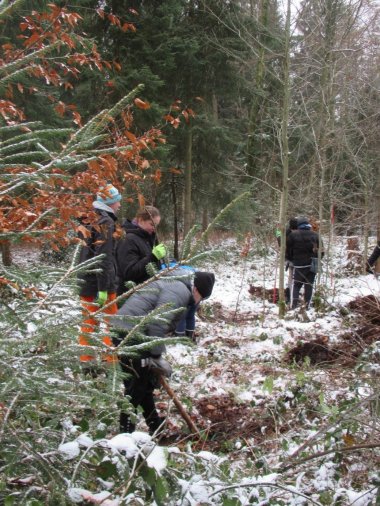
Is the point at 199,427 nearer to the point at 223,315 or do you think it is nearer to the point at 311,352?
the point at 311,352

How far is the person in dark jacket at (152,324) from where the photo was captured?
11.6ft

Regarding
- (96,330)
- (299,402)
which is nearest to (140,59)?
(299,402)

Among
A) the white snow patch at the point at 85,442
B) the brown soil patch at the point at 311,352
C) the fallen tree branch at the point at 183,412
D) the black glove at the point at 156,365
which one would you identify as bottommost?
the brown soil patch at the point at 311,352

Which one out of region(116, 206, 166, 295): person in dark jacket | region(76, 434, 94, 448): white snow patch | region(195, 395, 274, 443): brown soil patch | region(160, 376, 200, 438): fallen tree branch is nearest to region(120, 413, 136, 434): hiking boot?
region(160, 376, 200, 438): fallen tree branch

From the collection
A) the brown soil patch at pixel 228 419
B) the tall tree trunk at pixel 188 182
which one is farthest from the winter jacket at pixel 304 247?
the tall tree trunk at pixel 188 182

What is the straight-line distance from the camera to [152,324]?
3.51 meters

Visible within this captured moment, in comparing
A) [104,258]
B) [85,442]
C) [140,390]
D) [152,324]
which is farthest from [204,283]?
[85,442]

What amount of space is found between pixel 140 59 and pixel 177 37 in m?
1.17

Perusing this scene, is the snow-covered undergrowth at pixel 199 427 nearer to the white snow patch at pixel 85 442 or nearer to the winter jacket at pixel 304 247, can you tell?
the white snow patch at pixel 85 442

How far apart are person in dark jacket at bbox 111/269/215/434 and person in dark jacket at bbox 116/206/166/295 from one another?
4.07 ft

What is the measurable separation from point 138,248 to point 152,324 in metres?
1.77

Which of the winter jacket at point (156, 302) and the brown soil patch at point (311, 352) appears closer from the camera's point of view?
the winter jacket at point (156, 302)

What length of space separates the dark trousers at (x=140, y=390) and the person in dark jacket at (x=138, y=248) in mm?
1327

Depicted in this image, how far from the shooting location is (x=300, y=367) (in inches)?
230
